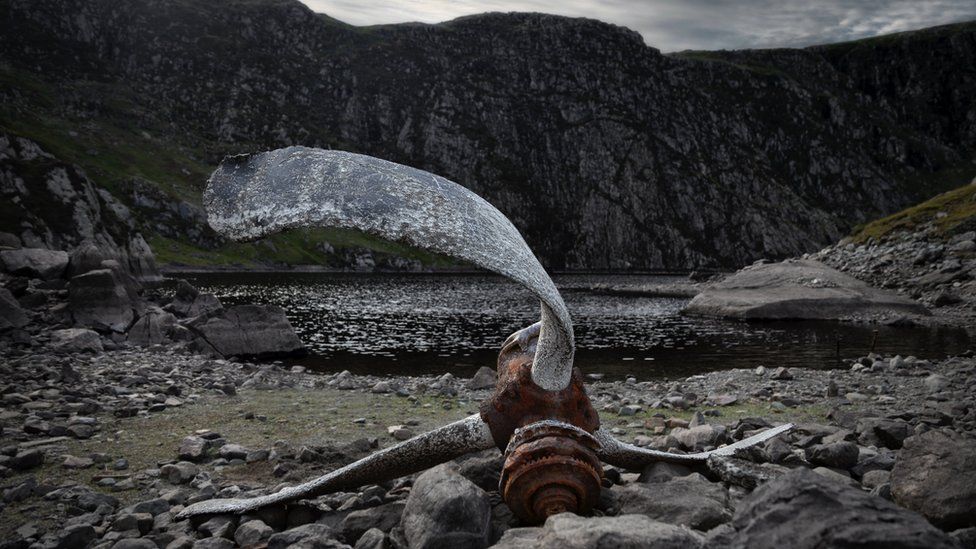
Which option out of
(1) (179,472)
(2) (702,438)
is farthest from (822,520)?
(1) (179,472)

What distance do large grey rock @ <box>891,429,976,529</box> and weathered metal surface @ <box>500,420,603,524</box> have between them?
2593 millimetres

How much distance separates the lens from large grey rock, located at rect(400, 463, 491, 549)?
175 inches

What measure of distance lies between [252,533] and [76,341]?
60.0 ft

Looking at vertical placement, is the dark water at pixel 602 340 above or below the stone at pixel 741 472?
below

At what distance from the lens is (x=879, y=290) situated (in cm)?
4538

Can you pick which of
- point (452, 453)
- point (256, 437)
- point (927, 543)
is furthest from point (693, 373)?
point (927, 543)

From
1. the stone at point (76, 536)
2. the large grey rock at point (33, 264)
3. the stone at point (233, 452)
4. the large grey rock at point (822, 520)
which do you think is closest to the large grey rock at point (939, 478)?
the large grey rock at point (822, 520)

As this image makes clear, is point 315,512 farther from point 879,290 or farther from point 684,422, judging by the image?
point 879,290

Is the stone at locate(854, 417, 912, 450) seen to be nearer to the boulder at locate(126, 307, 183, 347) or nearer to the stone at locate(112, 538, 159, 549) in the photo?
the stone at locate(112, 538, 159, 549)

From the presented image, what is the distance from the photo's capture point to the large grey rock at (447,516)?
4.45 m

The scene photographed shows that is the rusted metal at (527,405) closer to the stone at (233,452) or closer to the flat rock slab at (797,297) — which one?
the stone at (233,452)

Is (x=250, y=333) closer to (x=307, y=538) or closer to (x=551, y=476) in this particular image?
(x=307, y=538)

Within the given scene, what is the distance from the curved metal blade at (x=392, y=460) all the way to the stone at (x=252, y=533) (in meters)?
0.32

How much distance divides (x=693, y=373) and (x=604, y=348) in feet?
25.6
